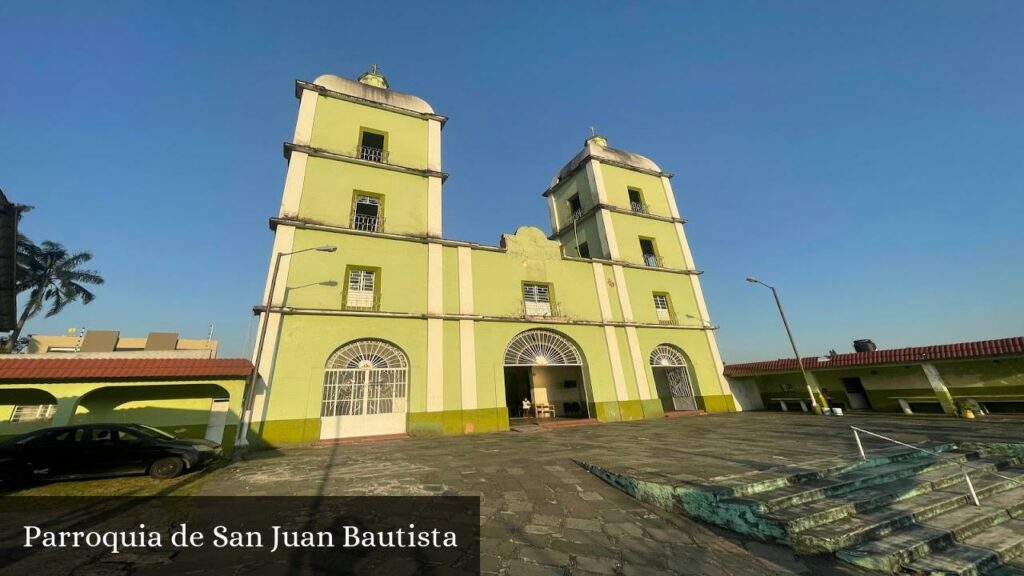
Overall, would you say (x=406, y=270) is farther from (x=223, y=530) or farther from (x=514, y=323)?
(x=223, y=530)

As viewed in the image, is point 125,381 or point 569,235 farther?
point 569,235

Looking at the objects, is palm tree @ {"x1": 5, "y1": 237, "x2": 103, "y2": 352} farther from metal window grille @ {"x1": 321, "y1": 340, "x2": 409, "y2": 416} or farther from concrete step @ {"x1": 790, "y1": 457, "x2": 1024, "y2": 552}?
concrete step @ {"x1": 790, "y1": 457, "x2": 1024, "y2": 552}

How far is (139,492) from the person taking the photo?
6.32 meters

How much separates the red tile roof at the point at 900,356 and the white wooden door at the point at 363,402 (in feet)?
56.9

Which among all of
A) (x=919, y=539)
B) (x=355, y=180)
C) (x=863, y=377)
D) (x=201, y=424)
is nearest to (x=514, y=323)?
(x=355, y=180)

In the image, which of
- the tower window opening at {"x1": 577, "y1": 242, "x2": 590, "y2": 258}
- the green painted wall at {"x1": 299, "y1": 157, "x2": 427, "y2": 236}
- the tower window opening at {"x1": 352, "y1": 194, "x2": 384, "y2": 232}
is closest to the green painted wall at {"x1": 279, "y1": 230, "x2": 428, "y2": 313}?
the green painted wall at {"x1": 299, "y1": 157, "x2": 427, "y2": 236}

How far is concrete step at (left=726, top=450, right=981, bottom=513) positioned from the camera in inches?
190

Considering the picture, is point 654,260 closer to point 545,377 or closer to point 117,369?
point 545,377

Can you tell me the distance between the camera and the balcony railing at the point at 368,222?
1564 centimetres

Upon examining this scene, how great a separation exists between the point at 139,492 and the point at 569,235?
2172 cm

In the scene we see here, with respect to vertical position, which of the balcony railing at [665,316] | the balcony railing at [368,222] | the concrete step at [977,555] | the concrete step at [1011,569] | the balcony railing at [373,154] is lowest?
the concrete step at [1011,569]

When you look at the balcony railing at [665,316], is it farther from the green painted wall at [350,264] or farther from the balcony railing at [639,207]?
the green painted wall at [350,264]

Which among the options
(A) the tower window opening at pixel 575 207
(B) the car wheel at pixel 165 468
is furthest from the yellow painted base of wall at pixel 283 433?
(A) the tower window opening at pixel 575 207

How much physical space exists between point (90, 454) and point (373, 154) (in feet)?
46.9
